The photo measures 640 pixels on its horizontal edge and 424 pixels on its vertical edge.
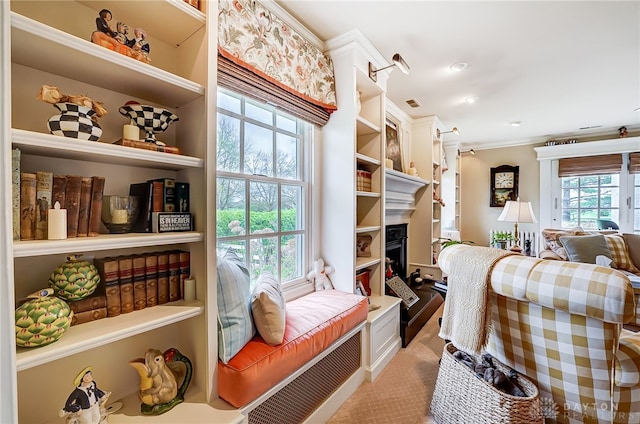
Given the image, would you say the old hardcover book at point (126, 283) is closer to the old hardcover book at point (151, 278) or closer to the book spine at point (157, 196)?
the old hardcover book at point (151, 278)

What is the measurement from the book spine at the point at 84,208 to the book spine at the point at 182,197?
300 millimetres

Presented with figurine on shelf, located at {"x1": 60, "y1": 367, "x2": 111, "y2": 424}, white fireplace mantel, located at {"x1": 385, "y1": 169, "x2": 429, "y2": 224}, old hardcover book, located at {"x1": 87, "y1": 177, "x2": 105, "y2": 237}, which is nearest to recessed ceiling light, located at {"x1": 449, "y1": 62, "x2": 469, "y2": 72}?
white fireplace mantel, located at {"x1": 385, "y1": 169, "x2": 429, "y2": 224}

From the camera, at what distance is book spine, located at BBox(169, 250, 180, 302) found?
1.17 metres

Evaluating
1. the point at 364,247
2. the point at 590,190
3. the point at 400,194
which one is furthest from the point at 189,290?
the point at 590,190

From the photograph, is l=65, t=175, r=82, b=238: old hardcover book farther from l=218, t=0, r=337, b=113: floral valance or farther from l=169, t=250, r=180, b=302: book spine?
l=218, t=0, r=337, b=113: floral valance

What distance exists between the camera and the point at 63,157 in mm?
987

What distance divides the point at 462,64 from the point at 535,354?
7.34ft

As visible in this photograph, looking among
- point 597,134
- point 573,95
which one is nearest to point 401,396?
point 573,95

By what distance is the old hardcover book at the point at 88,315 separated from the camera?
3.07 feet

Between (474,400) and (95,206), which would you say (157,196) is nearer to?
(95,206)

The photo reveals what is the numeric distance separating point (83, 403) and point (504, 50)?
3.19 meters

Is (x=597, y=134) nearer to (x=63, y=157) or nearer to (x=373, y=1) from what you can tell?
(x=373, y=1)

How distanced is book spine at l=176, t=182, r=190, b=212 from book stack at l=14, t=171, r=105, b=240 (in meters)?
0.26

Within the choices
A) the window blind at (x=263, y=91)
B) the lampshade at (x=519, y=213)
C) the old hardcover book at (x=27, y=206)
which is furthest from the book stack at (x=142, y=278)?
the lampshade at (x=519, y=213)
